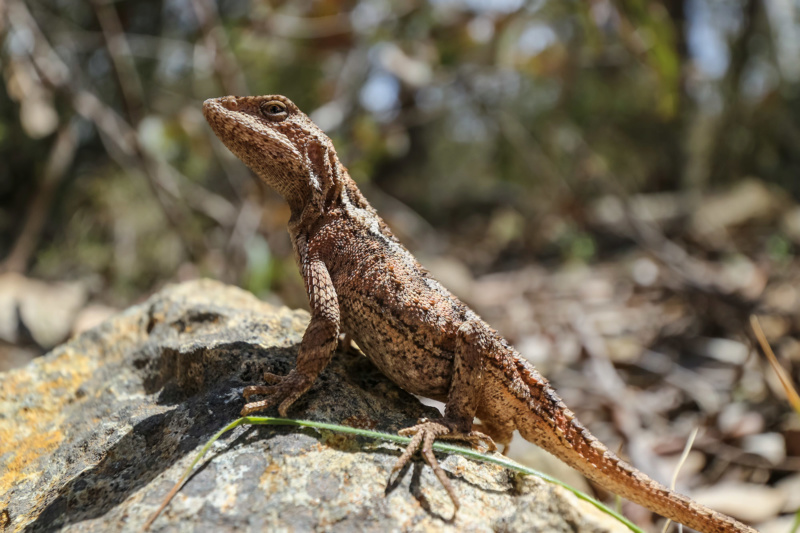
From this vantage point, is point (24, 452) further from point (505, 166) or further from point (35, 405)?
point (505, 166)

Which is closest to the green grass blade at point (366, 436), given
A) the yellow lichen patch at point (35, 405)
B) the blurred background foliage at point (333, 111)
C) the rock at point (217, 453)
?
the rock at point (217, 453)

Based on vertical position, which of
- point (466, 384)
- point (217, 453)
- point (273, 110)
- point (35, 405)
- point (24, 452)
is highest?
point (273, 110)

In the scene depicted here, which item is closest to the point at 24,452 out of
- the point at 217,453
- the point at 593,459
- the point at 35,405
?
the point at 35,405

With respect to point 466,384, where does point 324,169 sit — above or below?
above

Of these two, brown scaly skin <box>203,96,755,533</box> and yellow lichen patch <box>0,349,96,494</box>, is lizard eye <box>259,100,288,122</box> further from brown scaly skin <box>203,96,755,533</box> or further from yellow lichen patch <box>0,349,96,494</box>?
yellow lichen patch <box>0,349,96,494</box>

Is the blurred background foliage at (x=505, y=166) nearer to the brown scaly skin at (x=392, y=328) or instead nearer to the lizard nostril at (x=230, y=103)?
the brown scaly skin at (x=392, y=328)

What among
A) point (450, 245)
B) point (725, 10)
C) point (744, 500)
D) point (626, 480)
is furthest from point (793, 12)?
point (626, 480)
